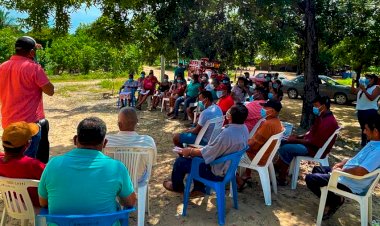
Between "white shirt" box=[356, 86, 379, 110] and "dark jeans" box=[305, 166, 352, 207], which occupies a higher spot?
"white shirt" box=[356, 86, 379, 110]

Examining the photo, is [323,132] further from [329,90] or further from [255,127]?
[329,90]

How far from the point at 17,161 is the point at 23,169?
80mm

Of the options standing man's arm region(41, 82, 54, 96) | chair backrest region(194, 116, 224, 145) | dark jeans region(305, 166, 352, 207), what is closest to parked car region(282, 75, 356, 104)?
chair backrest region(194, 116, 224, 145)

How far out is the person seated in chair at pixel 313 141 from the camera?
4.82m

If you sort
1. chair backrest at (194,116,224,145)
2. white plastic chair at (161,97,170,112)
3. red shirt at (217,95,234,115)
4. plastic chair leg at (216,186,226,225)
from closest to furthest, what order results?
plastic chair leg at (216,186,226,225) → chair backrest at (194,116,224,145) → red shirt at (217,95,234,115) → white plastic chair at (161,97,170,112)

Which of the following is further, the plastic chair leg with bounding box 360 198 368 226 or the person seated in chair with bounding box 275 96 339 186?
the person seated in chair with bounding box 275 96 339 186

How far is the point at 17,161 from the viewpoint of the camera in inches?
112

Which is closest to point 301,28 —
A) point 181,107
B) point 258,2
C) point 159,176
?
point 258,2

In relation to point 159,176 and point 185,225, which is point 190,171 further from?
point 159,176

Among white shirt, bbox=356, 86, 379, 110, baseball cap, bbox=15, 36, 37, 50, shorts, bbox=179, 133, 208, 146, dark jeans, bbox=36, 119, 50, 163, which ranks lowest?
shorts, bbox=179, 133, 208, 146

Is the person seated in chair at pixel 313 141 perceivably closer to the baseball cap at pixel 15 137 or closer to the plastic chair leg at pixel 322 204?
the plastic chair leg at pixel 322 204

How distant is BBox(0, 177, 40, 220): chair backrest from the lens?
276 centimetres

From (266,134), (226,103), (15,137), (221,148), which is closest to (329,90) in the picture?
(226,103)

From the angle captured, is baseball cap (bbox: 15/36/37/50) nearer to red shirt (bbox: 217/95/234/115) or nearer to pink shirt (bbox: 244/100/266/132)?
pink shirt (bbox: 244/100/266/132)
